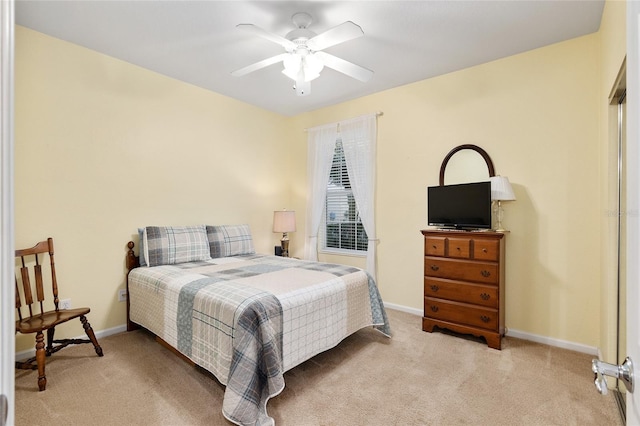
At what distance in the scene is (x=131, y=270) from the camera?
308 cm

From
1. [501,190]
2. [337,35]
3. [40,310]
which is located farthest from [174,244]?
[501,190]

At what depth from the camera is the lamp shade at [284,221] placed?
14.8ft

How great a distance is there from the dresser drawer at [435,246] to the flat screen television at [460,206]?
250 mm

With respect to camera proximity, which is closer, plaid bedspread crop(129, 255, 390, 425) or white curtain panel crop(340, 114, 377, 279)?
plaid bedspread crop(129, 255, 390, 425)

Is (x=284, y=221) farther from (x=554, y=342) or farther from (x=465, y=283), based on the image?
(x=554, y=342)

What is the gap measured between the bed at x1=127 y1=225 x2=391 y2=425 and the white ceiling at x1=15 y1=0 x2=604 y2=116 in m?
1.75

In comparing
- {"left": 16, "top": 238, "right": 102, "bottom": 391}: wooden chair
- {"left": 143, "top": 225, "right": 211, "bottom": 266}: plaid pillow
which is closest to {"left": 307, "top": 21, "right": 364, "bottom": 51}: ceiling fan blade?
{"left": 143, "top": 225, "right": 211, "bottom": 266}: plaid pillow

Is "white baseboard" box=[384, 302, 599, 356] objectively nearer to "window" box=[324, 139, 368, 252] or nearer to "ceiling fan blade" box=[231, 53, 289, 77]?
"window" box=[324, 139, 368, 252]

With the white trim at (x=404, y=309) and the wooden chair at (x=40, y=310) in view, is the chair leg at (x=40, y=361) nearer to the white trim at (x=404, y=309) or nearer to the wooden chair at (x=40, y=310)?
the wooden chair at (x=40, y=310)

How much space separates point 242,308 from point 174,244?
1.69 metres

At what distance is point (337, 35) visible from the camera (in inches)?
83.4

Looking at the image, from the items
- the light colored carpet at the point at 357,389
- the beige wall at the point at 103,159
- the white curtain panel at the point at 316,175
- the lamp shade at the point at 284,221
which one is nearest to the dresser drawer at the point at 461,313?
the light colored carpet at the point at 357,389

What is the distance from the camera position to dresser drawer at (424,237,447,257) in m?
3.00
